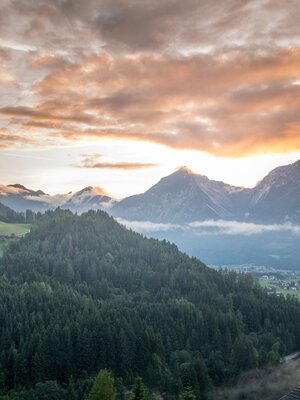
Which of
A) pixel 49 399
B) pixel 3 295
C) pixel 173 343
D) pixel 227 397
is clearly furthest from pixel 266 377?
pixel 3 295

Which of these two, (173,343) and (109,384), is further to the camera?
(173,343)

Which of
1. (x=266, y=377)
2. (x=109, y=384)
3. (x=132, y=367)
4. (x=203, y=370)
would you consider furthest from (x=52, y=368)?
(x=266, y=377)

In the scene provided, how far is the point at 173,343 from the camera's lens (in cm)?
18812

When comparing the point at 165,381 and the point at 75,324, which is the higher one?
the point at 75,324

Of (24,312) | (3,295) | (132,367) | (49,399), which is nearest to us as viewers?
(49,399)

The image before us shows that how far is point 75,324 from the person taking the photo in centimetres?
17212

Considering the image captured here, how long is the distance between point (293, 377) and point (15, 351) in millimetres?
91352

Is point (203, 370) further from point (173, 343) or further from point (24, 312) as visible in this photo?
point (24, 312)

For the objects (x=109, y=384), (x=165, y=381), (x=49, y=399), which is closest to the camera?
(x=109, y=384)

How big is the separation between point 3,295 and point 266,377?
10217 centimetres

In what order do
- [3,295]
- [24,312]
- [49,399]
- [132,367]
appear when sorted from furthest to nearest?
[3,295], [24,312], [132,367], [49,399]

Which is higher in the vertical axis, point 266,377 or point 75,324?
point 75,324

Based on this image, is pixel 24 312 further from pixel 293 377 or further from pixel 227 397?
pixel 293 377

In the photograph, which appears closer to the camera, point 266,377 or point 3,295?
point 266,377
